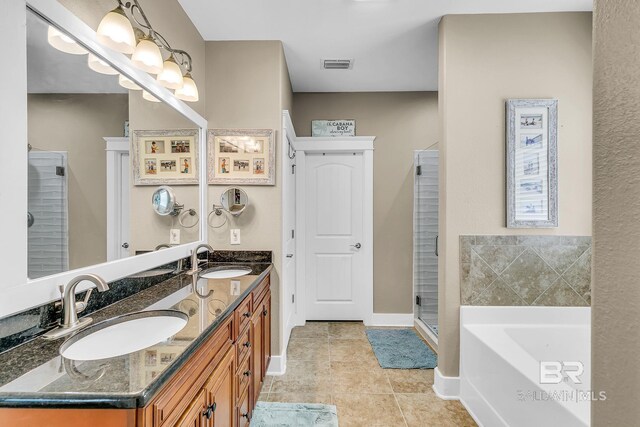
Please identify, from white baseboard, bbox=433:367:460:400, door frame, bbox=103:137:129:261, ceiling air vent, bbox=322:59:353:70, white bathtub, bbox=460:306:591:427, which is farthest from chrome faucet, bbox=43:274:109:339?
ceiling air vent, bbox=322:59:353:70

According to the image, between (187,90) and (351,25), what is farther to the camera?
(351,25)

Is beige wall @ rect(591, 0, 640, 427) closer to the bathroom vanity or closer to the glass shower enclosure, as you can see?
the bathroom vanity

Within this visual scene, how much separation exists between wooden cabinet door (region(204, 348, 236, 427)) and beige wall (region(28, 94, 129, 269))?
0.72 metres

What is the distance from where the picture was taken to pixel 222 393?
1.30 meters

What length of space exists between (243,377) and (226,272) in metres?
0.74

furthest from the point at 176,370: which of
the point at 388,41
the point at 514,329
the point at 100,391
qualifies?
the point at 388,41

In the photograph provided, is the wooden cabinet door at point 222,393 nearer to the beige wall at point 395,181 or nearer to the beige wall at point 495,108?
the beige wall at point 495,108

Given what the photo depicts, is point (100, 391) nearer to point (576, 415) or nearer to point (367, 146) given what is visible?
point (576, 415)

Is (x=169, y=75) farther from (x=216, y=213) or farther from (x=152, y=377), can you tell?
(x=152, y=377)

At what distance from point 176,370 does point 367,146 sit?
119 inches

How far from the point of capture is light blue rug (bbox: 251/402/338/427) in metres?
1.87

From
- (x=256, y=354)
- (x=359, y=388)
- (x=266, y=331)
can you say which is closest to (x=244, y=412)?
(x=256, y=354)

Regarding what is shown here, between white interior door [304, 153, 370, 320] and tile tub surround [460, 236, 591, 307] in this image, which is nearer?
tile tub surround [460, 236, 591, 307]

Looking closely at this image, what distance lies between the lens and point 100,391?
711mm
